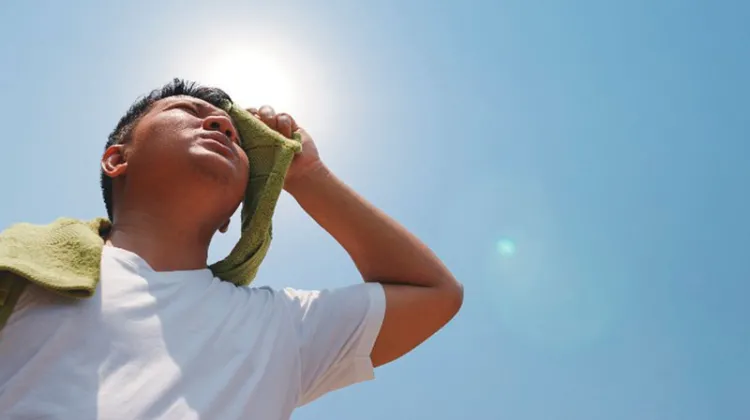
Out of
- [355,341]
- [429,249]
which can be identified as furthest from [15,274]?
[429,249]

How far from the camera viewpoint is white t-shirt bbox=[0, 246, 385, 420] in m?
1.61

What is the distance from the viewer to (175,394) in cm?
170

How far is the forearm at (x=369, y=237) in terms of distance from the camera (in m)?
2.44

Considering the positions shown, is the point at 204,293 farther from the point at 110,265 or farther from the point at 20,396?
the point at 20,396

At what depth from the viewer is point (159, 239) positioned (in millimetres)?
2207

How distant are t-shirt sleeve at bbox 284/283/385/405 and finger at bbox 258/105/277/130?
0.77 metres

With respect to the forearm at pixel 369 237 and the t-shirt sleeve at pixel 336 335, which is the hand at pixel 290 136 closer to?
the forearm at pixel 369 237

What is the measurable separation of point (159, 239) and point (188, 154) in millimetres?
306

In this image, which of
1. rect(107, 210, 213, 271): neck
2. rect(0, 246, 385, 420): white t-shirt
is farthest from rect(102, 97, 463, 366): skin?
rect(0, 246, 385, 420): white t-shirt

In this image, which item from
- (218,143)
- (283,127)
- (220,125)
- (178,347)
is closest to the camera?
(178,347)

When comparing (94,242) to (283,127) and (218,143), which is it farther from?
(283,127)

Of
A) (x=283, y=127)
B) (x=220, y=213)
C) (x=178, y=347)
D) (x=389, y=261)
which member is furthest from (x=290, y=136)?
(x=178, y=347)

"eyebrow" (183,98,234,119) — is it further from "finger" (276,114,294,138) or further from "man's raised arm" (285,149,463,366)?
"man's raised arm" (285,149,463,366)

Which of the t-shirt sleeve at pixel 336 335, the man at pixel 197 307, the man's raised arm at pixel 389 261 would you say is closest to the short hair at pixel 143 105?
the man at pixel 197 307
